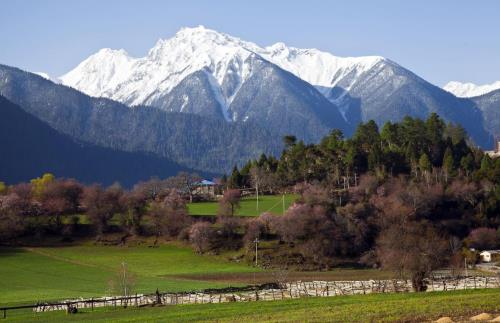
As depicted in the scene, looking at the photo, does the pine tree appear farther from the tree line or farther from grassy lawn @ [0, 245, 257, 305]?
grassy lawn @ [0, 245, 257, 305]

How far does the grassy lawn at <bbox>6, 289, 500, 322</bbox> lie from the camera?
134 ft

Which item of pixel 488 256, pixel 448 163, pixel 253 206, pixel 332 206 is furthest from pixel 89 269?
pixel 448 163

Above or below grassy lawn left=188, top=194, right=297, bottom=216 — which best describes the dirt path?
below

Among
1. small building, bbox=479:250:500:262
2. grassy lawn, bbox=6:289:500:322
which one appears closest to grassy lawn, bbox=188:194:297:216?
small building, bbox=479:250:500:262

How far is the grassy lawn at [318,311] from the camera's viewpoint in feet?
134

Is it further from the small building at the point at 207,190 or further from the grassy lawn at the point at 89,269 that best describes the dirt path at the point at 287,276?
the small building at the point at 207,190

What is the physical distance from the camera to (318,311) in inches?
1805

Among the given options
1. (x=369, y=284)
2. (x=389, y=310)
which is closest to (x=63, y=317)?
(x=389, y=310)

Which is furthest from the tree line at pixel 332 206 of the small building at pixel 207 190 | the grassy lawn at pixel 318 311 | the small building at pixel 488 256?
the grassy lawn at pixel 318 311

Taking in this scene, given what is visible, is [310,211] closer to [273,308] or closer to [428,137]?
[428,137]

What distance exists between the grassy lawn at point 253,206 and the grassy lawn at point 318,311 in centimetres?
7088

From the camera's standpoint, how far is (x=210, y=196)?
160m

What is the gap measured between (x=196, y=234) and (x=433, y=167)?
146ft

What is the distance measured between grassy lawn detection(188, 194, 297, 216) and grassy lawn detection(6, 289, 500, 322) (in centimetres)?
7088
